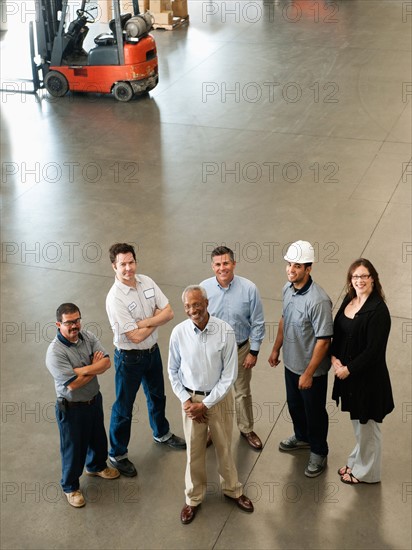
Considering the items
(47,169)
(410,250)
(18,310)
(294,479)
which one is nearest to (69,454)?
(294,479)

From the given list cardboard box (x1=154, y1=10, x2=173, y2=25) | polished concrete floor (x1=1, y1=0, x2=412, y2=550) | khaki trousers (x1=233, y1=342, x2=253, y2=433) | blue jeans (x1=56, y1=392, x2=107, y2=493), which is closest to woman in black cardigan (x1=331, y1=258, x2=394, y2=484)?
polished concrete floor (x1=1, y1=0, x2=412, y2=550)

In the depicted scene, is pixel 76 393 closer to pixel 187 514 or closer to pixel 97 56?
pixel 187 514

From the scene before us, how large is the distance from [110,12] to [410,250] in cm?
1294

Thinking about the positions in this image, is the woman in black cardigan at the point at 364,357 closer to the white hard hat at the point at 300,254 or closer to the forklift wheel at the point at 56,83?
the white hard hat at the point at 300,254

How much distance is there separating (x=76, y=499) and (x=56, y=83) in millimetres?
10804

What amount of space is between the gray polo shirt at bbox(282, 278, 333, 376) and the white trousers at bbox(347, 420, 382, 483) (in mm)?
553

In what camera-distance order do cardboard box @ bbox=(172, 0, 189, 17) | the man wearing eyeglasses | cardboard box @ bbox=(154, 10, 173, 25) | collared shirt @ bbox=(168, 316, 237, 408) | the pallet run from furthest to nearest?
cardboard box @ bbox=(172, 0, 189, 17) < the pallet < cardboard box @ bbox=(154, 10, 173, 25) < the man wearing eyeglasses < collared shirt @ bbox=(168, 316, 237, 408)

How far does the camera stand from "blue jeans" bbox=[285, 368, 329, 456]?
21.9ft

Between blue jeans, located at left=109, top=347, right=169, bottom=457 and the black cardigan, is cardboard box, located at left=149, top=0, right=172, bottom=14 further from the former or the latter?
the black cardigan

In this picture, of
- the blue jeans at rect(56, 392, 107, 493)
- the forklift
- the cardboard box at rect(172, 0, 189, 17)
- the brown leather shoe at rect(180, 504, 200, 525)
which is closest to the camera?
the blue jeans at rect(56, 392, 107, 493)

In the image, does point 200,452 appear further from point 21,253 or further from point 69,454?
point 21,253

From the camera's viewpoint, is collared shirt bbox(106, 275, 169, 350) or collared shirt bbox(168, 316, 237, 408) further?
collared shirt bbox(106, 275, 169, 350)

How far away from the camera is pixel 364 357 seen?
619 centimetres

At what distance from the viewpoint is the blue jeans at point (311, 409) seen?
6680 mm
